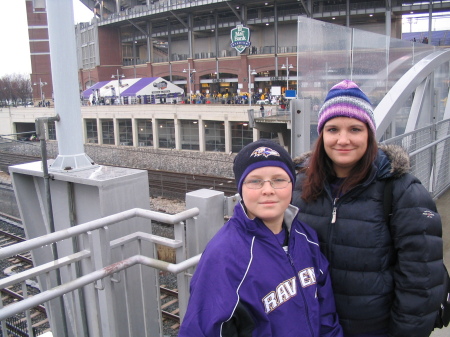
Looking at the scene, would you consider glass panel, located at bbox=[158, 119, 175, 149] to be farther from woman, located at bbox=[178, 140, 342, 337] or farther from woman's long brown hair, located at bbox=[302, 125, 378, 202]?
woman, located at bbox=[178, 140, 342, 337]

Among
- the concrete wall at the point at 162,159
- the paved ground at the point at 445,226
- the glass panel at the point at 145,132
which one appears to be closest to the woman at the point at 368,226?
the paved ground at the point at 445,226

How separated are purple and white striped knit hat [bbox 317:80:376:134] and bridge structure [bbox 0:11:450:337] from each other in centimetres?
107

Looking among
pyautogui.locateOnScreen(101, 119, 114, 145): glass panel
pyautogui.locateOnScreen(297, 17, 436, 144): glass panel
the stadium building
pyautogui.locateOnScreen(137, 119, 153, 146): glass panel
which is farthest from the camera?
pyautogui.locateOnScreen(101, 119, 114, 145): glass panel

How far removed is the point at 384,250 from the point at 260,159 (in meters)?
0.73

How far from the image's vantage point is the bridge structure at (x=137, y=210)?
274cm

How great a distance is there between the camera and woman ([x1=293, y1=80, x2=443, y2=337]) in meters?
1.84

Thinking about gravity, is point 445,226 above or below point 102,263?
below

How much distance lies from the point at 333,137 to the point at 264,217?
579 mm

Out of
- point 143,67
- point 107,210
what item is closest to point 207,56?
point 143,67

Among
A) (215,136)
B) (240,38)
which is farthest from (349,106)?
(240,38)

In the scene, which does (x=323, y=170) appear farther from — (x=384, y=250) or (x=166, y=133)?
(x=166, y=133)

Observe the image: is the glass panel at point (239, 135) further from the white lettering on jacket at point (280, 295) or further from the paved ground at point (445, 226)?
the white lettering on jacket at point (280, 295)

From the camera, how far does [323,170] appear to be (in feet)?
7.00

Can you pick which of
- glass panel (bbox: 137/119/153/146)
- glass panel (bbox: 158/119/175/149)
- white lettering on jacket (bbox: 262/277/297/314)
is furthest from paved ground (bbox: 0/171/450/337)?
glass panel (bbox: 137/119/153/146)
